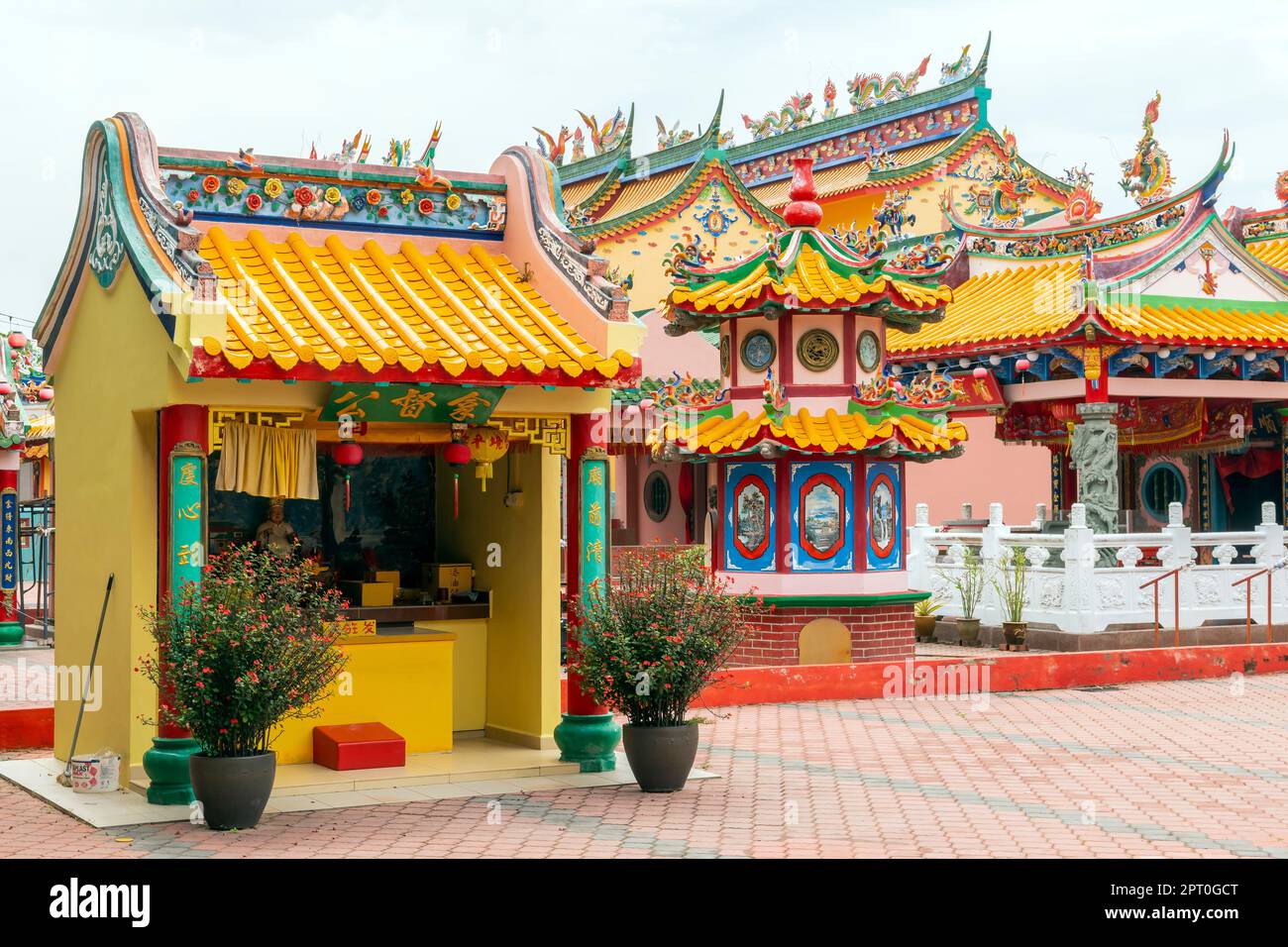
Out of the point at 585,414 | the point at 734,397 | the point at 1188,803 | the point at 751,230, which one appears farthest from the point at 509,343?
the point at 751,230

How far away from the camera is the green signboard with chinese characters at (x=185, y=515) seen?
33.7ft

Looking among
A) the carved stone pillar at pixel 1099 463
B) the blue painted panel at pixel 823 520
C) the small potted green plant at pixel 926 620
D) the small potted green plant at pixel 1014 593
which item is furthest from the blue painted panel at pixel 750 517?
the carved stone pillar at pixel 1099 463

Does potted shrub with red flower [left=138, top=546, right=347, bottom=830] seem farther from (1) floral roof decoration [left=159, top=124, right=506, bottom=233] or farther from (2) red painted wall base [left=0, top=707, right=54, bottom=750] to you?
(2) red painted wall base [left=0, top=707, right=54, bottom=750]

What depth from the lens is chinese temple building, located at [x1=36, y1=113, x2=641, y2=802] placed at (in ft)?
34.2

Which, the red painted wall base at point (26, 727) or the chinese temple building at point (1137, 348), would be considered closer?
the red painted wall base at point (26, 727)

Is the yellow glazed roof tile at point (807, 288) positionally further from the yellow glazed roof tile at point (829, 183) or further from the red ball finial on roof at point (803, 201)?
the yellow glazed roof tile at point (829, 183)

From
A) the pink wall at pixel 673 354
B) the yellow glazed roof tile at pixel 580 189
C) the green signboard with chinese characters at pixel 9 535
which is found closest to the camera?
the green signboard with chinese characters at pixel 9 535

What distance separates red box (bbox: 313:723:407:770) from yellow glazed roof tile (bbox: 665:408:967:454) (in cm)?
705

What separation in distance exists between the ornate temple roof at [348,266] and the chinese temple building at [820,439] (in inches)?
230

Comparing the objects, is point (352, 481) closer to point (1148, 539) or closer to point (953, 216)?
Result: point (1148, 539)

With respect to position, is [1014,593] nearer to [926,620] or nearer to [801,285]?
[926,620]

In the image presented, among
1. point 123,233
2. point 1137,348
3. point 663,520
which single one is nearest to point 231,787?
point 123,233

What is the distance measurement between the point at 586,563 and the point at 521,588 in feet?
2.63

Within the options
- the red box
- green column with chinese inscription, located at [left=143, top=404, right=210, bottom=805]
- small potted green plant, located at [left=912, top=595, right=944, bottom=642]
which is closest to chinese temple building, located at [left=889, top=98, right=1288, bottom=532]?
small potted green plant, located at [left=912, top=595, right=944, bottom=642]
